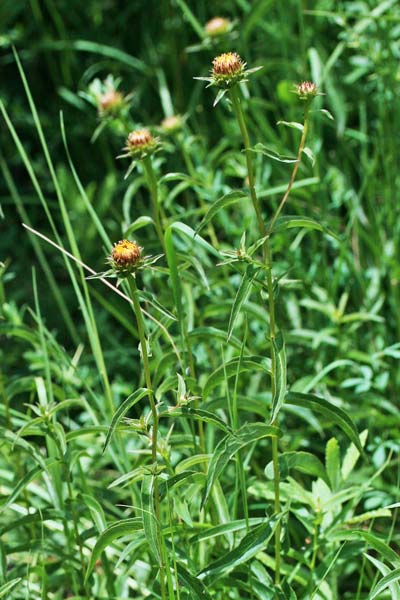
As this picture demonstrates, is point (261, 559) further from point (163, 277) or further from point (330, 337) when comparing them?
point (163, 277)

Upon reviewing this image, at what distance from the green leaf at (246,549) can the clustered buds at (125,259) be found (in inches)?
13.5

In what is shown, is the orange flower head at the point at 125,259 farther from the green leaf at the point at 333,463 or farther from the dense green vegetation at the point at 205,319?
the green leaf at the point at 333,463

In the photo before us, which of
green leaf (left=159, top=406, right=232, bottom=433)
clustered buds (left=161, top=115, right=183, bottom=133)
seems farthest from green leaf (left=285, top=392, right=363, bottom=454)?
clustered buds (left=161, top=115, right=183, bottom=133)

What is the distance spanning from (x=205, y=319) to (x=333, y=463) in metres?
0.59

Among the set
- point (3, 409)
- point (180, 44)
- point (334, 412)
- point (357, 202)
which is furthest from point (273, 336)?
point (180, 44)

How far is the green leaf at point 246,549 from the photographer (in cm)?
105

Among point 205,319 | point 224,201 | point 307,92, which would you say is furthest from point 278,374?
point 205,319

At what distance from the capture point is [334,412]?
3.39 ft

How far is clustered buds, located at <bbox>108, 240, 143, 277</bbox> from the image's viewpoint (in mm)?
938

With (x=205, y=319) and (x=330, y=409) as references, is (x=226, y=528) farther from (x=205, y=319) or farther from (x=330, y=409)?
(x=205, y=319)

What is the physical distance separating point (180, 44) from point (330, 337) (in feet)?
3.71

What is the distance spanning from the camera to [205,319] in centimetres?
175

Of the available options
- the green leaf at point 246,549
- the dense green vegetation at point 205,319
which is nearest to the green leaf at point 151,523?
the dense green vegetation at point 205,319

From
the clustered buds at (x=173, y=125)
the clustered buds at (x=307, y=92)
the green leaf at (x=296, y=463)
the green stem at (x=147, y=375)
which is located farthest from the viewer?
the clustered buds at (x=173, y=125)
